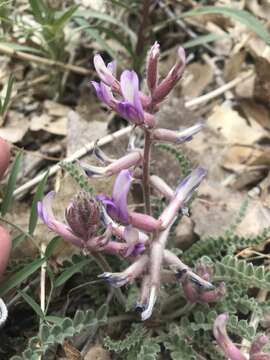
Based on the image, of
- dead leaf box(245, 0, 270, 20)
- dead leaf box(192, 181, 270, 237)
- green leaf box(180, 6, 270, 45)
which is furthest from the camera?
dead leaf box(245, 0, 270, 20)

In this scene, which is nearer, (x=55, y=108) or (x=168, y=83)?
(x=168, y=83)

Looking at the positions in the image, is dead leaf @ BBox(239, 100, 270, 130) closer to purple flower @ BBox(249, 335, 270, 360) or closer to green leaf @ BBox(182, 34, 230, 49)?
green leaf @ BBox(182, 34, 230, 49)

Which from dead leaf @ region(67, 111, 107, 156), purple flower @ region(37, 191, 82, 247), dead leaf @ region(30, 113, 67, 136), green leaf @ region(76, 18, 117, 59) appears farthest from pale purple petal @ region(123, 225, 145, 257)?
green leaf @ region(76, 18, 117, 59)

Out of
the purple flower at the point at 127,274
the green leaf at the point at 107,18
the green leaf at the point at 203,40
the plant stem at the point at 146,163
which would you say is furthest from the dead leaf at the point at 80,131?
the purple flower at the point at 127,274

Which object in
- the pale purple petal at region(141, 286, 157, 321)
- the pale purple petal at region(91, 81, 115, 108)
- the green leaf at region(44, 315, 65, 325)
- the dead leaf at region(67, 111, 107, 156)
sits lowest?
the green leaf at region(44, 315, 65, 325)

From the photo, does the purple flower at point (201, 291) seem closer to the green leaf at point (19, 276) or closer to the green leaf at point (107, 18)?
the green leaf at point (19, 276)

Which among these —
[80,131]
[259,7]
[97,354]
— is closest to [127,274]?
[97,354]

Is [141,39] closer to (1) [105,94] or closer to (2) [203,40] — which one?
(2) [203,40]
